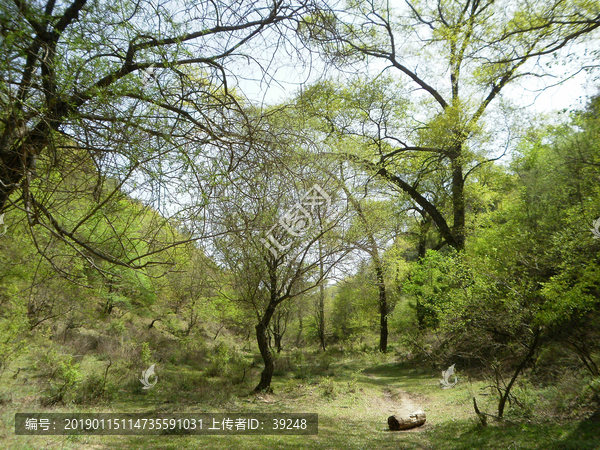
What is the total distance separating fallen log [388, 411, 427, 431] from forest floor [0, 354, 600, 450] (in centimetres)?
14

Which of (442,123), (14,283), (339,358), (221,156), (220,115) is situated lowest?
(339,358)

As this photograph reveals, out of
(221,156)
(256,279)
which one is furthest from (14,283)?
(221,156)

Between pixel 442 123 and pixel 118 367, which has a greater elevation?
pixel 442 123

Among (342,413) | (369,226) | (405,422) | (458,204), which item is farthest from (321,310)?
(405,422)

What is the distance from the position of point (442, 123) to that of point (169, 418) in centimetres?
1291

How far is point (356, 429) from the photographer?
24.3 feet

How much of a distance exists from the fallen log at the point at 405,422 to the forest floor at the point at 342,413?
142 millimetres

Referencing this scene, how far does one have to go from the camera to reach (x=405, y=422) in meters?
7.41

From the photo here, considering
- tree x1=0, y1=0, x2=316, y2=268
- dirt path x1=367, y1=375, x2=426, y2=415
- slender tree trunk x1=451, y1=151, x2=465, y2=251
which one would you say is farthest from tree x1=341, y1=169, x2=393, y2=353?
tree x1=0, y1=0, x2=316, y2=268

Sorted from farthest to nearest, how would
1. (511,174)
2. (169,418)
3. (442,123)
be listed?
(511,174)
(442,123)
(169,418)

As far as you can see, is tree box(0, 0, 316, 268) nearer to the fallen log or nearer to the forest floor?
the forest floor

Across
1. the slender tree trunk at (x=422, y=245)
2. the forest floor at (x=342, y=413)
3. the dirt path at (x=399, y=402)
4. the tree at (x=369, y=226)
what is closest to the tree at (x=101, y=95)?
the forest floor at (x=342, y=413)

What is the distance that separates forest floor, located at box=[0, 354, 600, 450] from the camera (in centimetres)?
527

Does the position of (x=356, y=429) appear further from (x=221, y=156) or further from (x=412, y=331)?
(x=412, y=331)
